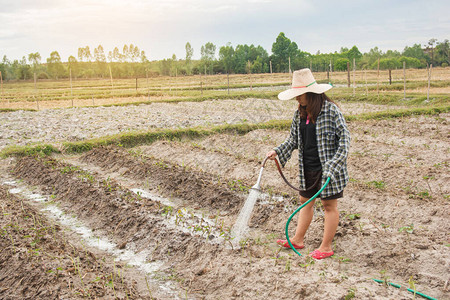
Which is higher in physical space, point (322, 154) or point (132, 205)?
point (322, 154)

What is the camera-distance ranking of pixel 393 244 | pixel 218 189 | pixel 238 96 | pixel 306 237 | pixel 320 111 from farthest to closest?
pixel 238 96 → pixel 218 189 → pixel 306 237 → pixel 393 244 → pixel 320 111

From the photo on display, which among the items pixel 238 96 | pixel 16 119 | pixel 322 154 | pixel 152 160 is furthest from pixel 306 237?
pixel 238 96

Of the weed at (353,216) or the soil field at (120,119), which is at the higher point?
the soil field at (120,119)

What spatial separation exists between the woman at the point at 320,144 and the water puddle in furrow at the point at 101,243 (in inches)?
63.6

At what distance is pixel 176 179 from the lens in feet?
22.1

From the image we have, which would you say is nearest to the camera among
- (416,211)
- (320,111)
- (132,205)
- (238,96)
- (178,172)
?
(320,111)

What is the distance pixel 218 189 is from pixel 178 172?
4.08 feet

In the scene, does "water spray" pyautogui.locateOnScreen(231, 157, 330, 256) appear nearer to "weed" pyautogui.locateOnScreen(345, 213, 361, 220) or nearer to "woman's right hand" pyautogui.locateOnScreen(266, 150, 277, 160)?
"woman's right hand" pyautogui.locateOnScreen(266, 150, 277, 160)

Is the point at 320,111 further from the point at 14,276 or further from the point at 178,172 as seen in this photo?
the point at 178,172

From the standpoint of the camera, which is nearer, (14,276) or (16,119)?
(14,276)

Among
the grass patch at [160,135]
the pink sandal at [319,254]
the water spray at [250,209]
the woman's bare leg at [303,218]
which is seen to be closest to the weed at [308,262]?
the pink sandal at [319,254]

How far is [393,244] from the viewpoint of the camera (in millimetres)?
4016

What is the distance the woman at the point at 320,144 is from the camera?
3506 millimetres

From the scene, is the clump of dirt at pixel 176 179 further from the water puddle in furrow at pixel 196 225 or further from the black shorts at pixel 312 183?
the black shorts at pixel 312 183
